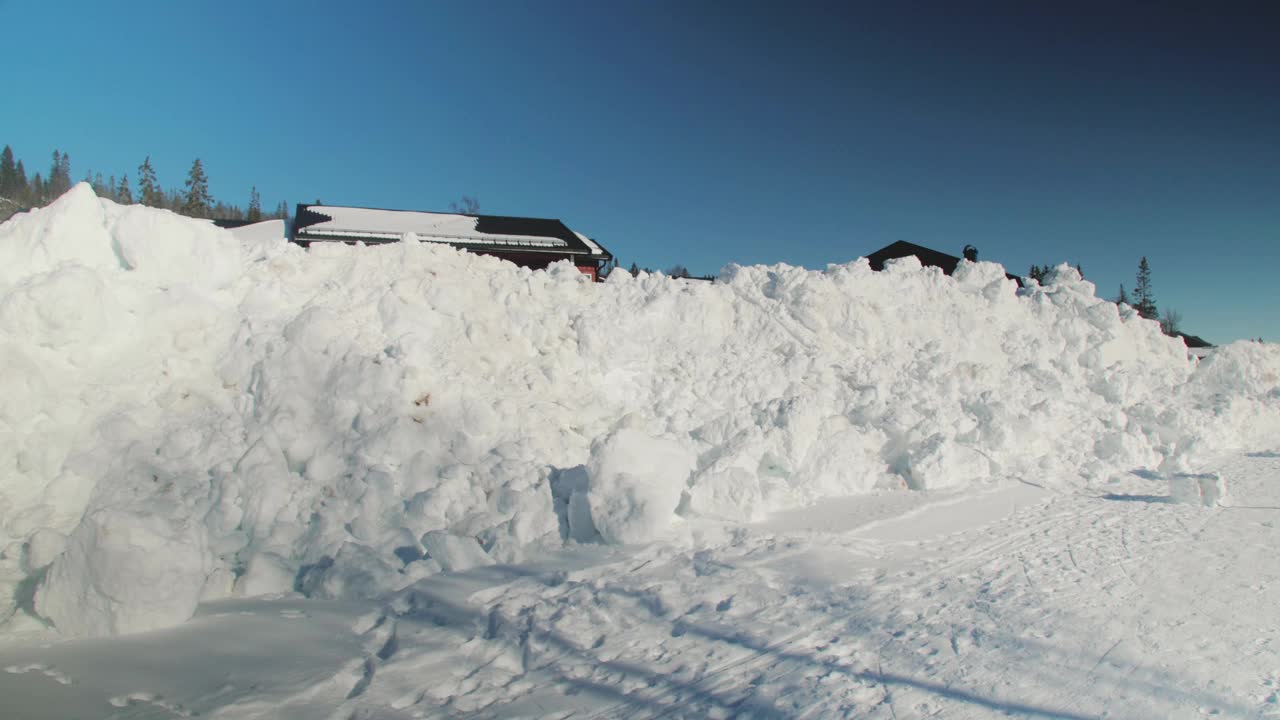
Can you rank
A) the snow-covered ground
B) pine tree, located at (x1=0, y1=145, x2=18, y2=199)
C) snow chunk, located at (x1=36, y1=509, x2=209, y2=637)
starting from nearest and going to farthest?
the snow-covered ground, snow chunk, located at (x1=36, y1=509, x2=209, y2=637), pine tree, located at (x1=0, y1=145, x2=18, y2=199)

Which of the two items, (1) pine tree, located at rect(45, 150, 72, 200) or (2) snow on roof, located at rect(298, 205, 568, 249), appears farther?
(1) pine tree, located at rect(45, 150, 72, 200)

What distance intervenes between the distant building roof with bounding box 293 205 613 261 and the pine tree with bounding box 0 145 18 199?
69712mm

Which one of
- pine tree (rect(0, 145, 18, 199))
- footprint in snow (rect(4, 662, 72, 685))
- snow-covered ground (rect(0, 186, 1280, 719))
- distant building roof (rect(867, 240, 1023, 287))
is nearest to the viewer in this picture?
footprint in snow (rect(4, 662, 72, 685))

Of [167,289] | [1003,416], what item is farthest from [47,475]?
[1003,416]

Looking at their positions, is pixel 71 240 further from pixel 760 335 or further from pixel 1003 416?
pixel 1003 416

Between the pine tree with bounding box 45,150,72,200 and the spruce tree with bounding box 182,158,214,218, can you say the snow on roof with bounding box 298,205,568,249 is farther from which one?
the pine tree with bounding box 45,150,72,200

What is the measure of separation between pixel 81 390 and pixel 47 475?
2.37 ft

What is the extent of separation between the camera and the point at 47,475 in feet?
15.6

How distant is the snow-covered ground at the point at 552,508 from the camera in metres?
3.60

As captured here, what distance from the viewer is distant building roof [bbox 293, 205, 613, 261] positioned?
17672mm

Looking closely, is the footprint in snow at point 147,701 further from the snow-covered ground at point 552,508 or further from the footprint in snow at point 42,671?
the footprint in snow at point 42,671

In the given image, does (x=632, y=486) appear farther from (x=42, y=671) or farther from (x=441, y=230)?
(x=441, y=230)

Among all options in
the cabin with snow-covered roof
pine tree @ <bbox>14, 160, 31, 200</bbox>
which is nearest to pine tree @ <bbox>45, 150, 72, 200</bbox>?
pine tree @ <bbox>14, 160, 31, 200</bbox>

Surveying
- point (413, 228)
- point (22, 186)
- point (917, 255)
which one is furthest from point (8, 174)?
point (917, 255)
